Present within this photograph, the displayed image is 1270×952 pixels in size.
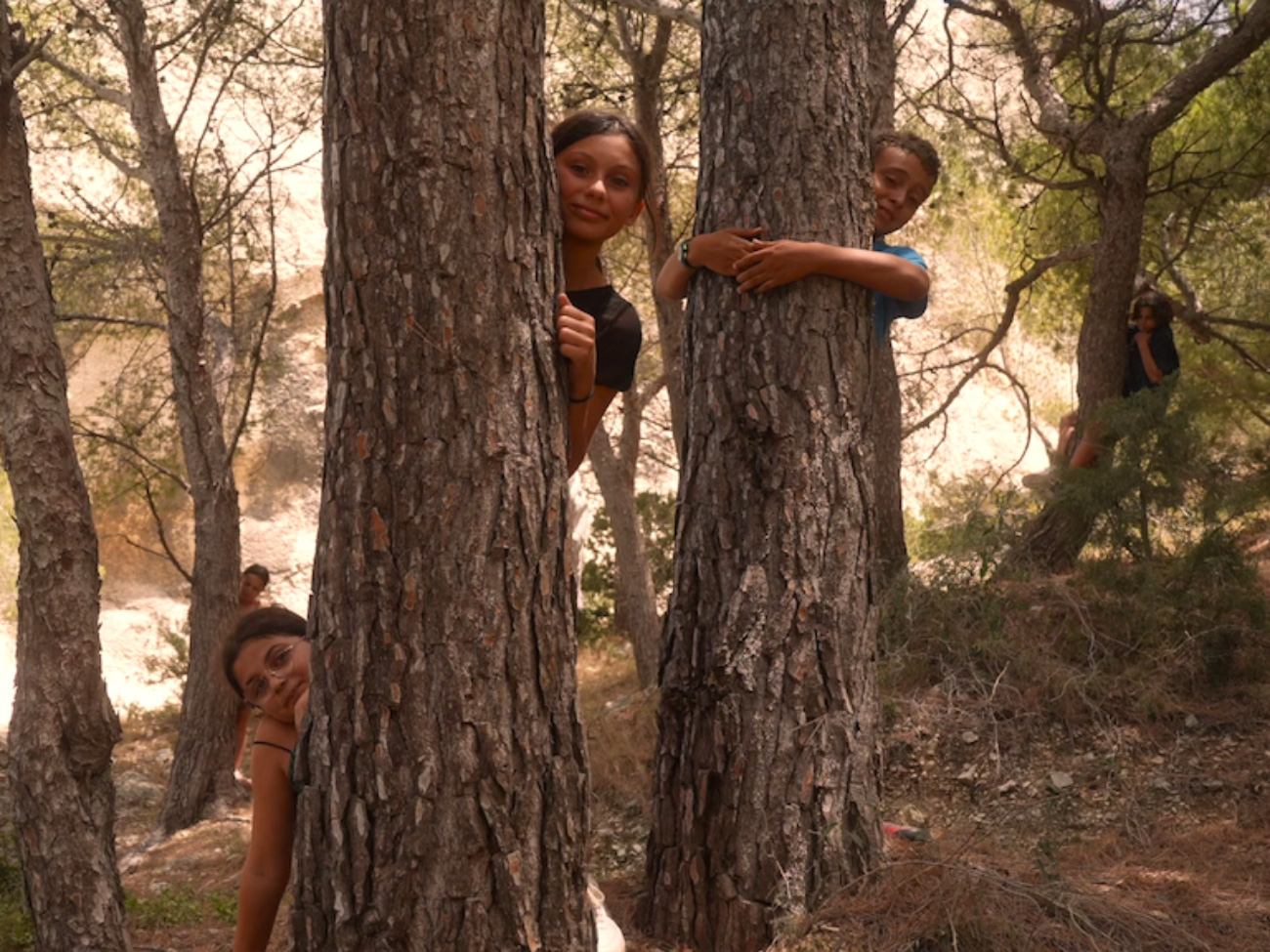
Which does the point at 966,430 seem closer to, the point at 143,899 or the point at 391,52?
the point at 143,899

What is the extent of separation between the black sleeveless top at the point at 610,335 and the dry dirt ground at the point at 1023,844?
156cm

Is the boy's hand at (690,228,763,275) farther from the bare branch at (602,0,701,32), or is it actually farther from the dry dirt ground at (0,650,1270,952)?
the bare branch at (602,0,701,32)

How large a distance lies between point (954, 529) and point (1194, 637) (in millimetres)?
1783

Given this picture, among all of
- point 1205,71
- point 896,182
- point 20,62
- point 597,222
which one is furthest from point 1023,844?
point 1205,71

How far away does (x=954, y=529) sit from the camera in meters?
7.40

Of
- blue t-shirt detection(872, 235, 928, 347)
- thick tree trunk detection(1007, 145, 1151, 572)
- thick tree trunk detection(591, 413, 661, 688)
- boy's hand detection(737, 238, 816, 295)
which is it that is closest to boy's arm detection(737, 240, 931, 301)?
boy's hand detection(737, 238, 816, 295)

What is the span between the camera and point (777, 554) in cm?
357

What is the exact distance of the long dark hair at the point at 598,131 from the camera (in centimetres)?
270

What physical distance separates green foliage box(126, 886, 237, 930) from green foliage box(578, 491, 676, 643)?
6860 mm

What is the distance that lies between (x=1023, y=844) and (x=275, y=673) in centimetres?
297

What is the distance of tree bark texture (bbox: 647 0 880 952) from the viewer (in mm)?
3498

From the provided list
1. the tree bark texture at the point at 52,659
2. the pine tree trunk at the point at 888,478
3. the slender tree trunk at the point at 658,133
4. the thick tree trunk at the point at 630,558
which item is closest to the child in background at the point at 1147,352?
the pine tree trunk at the point at 888,478

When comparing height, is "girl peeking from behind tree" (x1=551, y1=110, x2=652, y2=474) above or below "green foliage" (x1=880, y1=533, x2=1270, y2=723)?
above

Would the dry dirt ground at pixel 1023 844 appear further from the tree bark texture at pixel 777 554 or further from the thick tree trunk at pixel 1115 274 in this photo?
the thick tree trunk at pixel 1115 274
